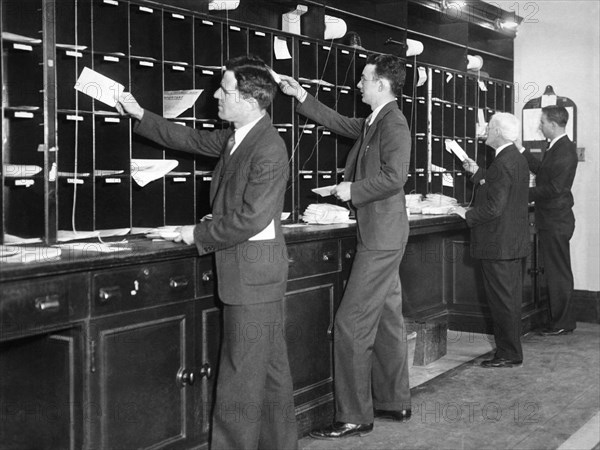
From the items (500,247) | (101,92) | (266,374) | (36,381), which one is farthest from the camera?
(500,247)

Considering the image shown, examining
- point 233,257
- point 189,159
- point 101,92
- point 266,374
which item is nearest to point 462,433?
point 266,374

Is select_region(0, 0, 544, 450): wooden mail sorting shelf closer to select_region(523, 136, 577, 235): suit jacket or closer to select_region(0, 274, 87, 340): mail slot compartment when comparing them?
select_region(0, 274, 87, 340): mail slot compartment

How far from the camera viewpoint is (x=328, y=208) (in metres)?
4.41

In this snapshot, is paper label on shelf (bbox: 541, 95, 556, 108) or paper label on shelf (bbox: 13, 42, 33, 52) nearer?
paper label on shelf (bbox: 13, 42, 33, 52)

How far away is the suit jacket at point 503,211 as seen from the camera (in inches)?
195

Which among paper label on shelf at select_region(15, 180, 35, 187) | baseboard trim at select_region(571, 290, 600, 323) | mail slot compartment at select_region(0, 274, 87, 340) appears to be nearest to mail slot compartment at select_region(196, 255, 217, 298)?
mail slot compartment at select_region(0, 274, 87, 340)

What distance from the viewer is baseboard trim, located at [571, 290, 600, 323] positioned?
6.66 metres

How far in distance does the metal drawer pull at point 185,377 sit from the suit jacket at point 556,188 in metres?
3.63

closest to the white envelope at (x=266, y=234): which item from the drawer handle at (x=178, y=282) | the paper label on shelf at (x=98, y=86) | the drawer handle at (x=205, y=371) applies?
the drawer handle at (x=178, y=282)

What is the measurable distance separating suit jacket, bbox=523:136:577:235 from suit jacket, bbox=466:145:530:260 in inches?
36.6

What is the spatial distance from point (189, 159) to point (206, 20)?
72 centimetres

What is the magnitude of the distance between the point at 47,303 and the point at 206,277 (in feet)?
2.60

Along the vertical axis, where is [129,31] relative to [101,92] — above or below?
above

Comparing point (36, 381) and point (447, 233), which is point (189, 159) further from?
point (447, 233)
